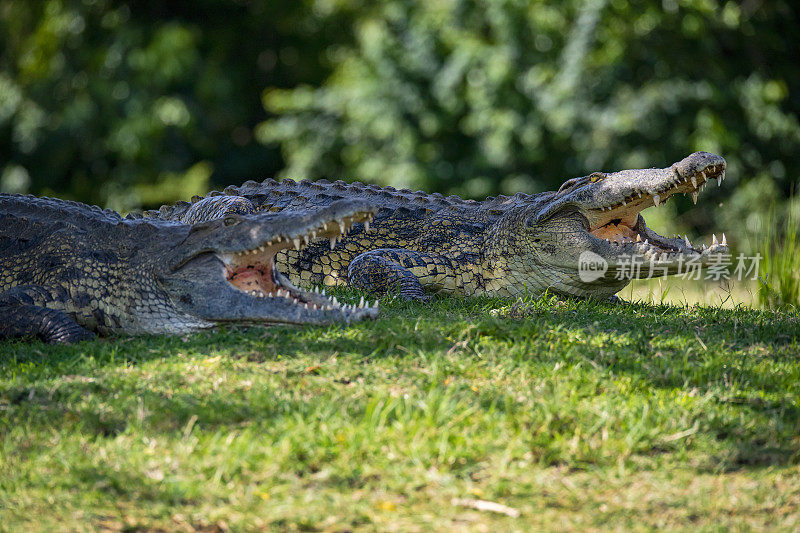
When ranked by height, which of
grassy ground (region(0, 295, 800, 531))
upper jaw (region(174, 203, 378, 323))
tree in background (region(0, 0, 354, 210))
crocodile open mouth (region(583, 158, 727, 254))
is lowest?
grassy ground (region(0, 295, 800, 531))

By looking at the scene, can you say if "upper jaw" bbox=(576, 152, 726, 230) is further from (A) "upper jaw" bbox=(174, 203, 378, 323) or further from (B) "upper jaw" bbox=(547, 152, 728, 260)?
(A) "upper jaw" bbox=(174, 203, 378, 323)

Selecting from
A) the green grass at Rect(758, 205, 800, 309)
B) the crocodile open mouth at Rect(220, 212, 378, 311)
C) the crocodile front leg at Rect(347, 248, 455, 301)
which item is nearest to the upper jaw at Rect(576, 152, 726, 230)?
the crocodile front leg at Rect(347, 248, 455, 301)

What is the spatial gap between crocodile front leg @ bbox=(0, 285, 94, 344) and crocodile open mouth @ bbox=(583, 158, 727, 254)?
372 centimetres

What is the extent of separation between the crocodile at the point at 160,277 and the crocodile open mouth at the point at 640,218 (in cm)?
214

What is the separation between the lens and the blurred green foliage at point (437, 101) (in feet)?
49.6

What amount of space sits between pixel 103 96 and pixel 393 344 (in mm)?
16133

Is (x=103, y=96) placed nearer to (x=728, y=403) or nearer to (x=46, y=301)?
(x=46, y=301)

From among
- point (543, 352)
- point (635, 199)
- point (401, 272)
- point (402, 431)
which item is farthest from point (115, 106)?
point (402, 431)

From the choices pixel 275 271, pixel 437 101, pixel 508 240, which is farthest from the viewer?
pixel 437 101

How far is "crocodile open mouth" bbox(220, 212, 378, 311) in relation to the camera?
4.87 metres

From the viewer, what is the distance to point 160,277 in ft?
16.9

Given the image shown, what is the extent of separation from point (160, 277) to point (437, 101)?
12.0 m

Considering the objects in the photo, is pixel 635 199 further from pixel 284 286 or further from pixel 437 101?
pixel 437 101

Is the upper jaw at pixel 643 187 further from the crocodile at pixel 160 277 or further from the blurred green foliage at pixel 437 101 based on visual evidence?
the blurred green foliage at pixel 437 101
